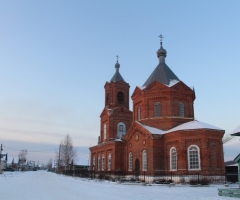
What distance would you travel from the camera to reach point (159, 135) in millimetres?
26875

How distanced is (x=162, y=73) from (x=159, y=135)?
28.0 ft

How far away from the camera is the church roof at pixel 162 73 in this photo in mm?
31020

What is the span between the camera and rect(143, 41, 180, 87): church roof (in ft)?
102

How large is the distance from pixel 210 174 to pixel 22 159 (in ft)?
339

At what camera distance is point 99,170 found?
38812 mm

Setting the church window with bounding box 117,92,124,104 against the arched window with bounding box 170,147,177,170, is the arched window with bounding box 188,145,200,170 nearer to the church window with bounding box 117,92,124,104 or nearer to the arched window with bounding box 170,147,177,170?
the arched window with bounding box 170,147,177,170

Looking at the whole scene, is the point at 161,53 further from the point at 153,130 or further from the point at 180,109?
the point at 153,130

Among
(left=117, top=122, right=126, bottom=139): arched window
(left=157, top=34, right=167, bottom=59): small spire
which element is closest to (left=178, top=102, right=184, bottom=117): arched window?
(left=157, top=34, right=167, bottom=59): small spire

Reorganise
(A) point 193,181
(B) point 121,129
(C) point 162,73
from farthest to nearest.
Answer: (B) point 121,129
(C) point 162,73
(A) point 193,181

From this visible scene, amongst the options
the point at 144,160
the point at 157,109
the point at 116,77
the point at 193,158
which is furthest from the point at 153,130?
the point at 116,77

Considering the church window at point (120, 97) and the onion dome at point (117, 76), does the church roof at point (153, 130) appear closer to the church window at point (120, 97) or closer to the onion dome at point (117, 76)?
the church window at point (120, 97)

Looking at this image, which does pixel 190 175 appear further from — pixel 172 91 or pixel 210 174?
pixel 172 91

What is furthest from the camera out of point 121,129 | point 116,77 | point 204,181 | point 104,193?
point 116,77

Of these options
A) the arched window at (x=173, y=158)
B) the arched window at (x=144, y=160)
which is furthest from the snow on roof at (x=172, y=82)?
the arched window at (x=144, y=160)
